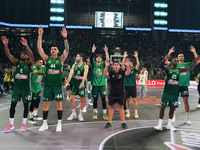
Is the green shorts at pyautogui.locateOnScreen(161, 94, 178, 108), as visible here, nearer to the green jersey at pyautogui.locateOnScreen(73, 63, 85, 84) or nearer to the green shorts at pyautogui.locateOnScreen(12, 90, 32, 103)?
the green jersey at pyautogui.locateOnScreen(73, 63, 85, 84)

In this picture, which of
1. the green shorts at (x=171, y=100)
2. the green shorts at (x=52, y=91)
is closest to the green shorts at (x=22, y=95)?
the green shorts at (x=52, y=91)

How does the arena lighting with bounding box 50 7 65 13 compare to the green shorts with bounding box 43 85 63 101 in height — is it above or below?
above

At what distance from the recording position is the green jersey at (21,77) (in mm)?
5445

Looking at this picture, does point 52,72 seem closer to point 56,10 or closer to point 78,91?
point 78,91

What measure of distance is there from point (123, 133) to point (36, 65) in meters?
3.63

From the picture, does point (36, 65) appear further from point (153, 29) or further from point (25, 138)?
point (153, 29)

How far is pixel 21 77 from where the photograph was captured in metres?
5.45

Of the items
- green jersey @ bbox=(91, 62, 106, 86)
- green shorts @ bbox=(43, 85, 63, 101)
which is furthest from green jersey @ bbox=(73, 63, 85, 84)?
green shorts @ bbox=(43, 85, 63, 101)

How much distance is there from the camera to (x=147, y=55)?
110ft

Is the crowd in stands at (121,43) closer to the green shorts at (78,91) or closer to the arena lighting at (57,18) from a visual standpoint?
the arena lighting at (57,18)

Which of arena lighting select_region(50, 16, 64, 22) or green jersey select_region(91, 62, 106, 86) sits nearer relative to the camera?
green jersey select_region(91, 62, 106, 86)

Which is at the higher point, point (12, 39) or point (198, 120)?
point (12, 39)

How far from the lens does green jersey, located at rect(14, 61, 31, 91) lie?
5.45 meters

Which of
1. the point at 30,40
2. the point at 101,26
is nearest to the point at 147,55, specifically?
the point at 101,26
